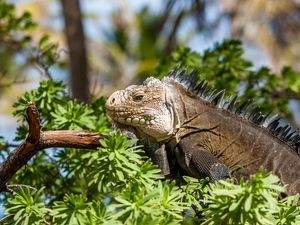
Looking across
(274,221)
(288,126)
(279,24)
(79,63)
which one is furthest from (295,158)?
(279,24)

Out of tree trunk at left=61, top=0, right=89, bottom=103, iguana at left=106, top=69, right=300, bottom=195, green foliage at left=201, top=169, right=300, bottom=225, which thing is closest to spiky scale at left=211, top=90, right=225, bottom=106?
iguana at left=106, top=69, right=300, bottom=195

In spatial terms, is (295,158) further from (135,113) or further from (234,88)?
(234,88)

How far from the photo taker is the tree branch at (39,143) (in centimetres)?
435

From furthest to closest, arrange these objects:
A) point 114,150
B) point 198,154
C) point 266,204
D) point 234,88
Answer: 1. point 234,88
2. point 198,154
3. point 114,150
4. point 266,204

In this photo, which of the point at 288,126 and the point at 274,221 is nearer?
the point at 274,221

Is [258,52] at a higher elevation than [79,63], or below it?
higher

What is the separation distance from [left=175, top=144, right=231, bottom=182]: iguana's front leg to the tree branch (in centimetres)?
55

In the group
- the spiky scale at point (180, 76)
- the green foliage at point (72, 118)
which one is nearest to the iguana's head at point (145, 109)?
the spiky scale at point (180, 76)

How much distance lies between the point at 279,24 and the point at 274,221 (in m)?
16.6

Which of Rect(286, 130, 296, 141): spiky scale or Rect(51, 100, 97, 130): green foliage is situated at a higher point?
Rect(51, 100, 97, 130): green foliage

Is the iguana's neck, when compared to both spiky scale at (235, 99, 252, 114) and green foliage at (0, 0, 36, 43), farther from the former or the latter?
green foliage at (0, 0, 36, 43)

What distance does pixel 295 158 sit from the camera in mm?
4801

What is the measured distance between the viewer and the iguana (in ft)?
15.2

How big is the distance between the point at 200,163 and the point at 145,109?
53 centimetres
